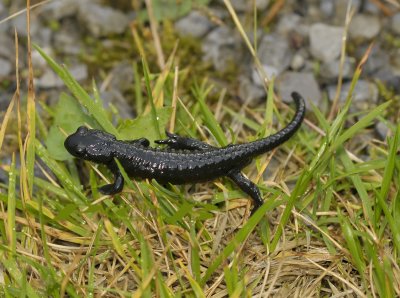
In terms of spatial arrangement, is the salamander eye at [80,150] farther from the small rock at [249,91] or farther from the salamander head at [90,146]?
the small rock at [249,91]

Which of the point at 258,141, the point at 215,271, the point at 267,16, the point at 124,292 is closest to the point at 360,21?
the point at 267,16

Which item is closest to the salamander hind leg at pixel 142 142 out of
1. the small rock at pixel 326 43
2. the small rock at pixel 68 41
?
the small rock at pixel 68 41

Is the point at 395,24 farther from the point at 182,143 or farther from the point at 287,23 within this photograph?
the point at 182,143

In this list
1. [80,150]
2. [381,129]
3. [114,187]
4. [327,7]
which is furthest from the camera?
[327,7]

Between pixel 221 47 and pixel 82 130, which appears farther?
pixel 221 47

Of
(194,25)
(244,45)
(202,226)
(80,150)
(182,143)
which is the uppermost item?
(194,25)

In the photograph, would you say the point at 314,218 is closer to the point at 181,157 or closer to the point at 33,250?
the point at 181,157

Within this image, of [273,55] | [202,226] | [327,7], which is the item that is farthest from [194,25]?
[202,226]
